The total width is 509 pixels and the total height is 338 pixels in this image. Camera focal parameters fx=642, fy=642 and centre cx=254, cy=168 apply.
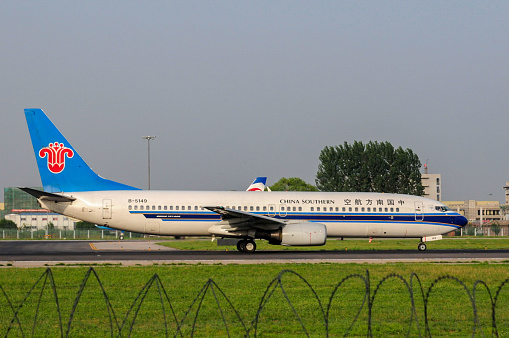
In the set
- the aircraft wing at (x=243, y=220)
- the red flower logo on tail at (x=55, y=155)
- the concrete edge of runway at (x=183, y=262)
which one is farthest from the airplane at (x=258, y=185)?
the concrete edge of runway at (x=183, y=262)

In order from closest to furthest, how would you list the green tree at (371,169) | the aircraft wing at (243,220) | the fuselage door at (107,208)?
1. the aircraft wing at (243,220)
2. the fuselage door at (107,208)
3. the green tree at (371,169)

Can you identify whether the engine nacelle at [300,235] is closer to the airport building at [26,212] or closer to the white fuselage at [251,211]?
the white fuselage at [251,211]

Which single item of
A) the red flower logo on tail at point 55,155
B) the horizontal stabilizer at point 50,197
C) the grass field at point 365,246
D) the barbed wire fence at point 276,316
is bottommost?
the grass field at point 365,246

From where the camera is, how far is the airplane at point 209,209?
1297 inches

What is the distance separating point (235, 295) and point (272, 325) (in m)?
4.12

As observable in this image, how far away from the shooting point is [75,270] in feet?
74.7

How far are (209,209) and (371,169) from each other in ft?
210

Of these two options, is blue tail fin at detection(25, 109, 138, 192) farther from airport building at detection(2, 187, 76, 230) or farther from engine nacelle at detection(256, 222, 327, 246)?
airport building at detection(2, 187, 76, 230)

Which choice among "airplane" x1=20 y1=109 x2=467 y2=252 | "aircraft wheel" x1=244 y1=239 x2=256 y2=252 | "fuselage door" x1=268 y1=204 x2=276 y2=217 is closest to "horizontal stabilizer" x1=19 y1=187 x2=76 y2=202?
"airplane" x1=20 y1=109 x2=467 y2=252

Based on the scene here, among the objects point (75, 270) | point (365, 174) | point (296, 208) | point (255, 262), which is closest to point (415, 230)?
point (296, 208)

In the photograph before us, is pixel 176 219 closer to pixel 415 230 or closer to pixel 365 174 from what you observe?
pixel 415 230

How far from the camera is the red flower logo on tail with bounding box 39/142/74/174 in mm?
34438

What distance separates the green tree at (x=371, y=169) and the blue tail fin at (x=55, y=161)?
2402 inches

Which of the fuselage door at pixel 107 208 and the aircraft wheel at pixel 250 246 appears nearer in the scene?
the fuselage door at pixel 107 208
